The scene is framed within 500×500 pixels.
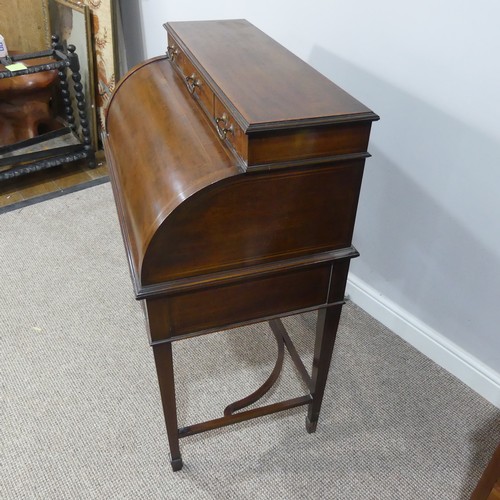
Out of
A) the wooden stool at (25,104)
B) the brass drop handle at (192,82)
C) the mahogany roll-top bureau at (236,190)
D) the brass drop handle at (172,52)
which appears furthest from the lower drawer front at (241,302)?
the wooden stool at (25,104)

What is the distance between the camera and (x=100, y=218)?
2.43 metres

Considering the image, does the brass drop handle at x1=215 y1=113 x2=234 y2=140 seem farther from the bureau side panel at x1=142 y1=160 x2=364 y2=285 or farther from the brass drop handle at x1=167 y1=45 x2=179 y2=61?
the brass drop handle at x1=167 y1=45 x2=179 y2=61

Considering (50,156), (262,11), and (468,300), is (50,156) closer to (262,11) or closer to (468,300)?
(262,11)

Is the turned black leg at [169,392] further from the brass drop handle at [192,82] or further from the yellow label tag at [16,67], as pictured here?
the yellow label tag at [16,67]

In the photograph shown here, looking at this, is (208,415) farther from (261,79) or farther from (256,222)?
(261,79)

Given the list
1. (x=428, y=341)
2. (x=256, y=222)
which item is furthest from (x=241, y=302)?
(x=428, y=341)

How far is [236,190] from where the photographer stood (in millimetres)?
938

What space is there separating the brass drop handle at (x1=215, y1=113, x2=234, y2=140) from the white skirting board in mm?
1083

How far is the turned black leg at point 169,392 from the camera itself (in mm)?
1153

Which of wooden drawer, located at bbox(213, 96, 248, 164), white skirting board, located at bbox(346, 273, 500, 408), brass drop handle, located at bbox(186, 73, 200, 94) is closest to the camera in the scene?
wooden drawer, located at bbox(213, 96, 248, 164)

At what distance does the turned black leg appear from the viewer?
1153mm

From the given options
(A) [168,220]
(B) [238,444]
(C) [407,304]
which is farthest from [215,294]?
(C) [407,304]

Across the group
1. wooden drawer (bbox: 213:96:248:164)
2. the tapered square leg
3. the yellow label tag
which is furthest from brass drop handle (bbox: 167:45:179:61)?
the yellow label tag

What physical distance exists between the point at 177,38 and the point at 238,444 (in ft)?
3.72
